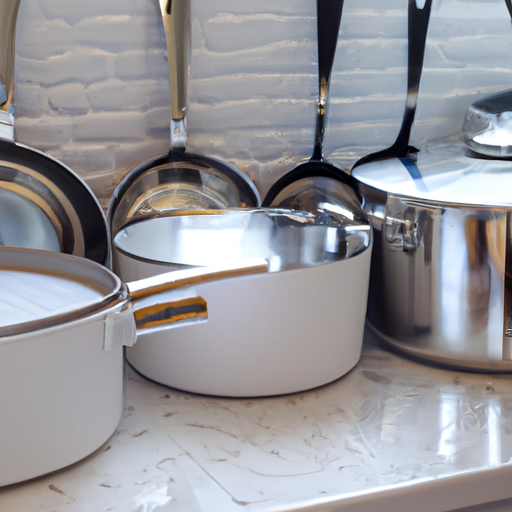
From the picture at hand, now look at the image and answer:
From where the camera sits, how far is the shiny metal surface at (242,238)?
1.71 ft

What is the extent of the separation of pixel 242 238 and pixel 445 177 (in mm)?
182

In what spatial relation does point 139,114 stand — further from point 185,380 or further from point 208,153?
point 185,380

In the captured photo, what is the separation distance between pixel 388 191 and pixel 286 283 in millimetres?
140

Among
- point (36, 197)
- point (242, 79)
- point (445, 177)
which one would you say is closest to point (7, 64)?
point (36, 197)

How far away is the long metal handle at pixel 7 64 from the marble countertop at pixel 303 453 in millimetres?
243

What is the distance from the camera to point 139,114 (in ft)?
2.04

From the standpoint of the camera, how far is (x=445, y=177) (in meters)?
0.55

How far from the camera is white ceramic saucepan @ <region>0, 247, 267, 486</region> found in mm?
336

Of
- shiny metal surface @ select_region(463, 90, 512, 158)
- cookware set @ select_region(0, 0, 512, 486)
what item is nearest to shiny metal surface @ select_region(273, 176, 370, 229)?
cookware set @ select_region(0, 0, 512, 486)

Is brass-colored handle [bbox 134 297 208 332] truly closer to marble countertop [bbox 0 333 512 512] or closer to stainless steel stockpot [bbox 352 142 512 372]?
marble countertop [bbox 0 333 512 512]

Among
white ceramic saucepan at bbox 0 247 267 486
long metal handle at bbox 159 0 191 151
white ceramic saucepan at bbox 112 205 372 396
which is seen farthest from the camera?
long metal handle at bbox 159 0 191 151

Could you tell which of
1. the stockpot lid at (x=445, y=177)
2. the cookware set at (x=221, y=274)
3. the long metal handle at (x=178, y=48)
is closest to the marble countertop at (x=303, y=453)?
the cookware set at (x=221, y=274)

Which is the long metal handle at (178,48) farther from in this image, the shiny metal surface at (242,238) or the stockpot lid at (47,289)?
the stockpot lid at (47,289)

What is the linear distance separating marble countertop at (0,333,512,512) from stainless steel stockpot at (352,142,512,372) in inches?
1.5
